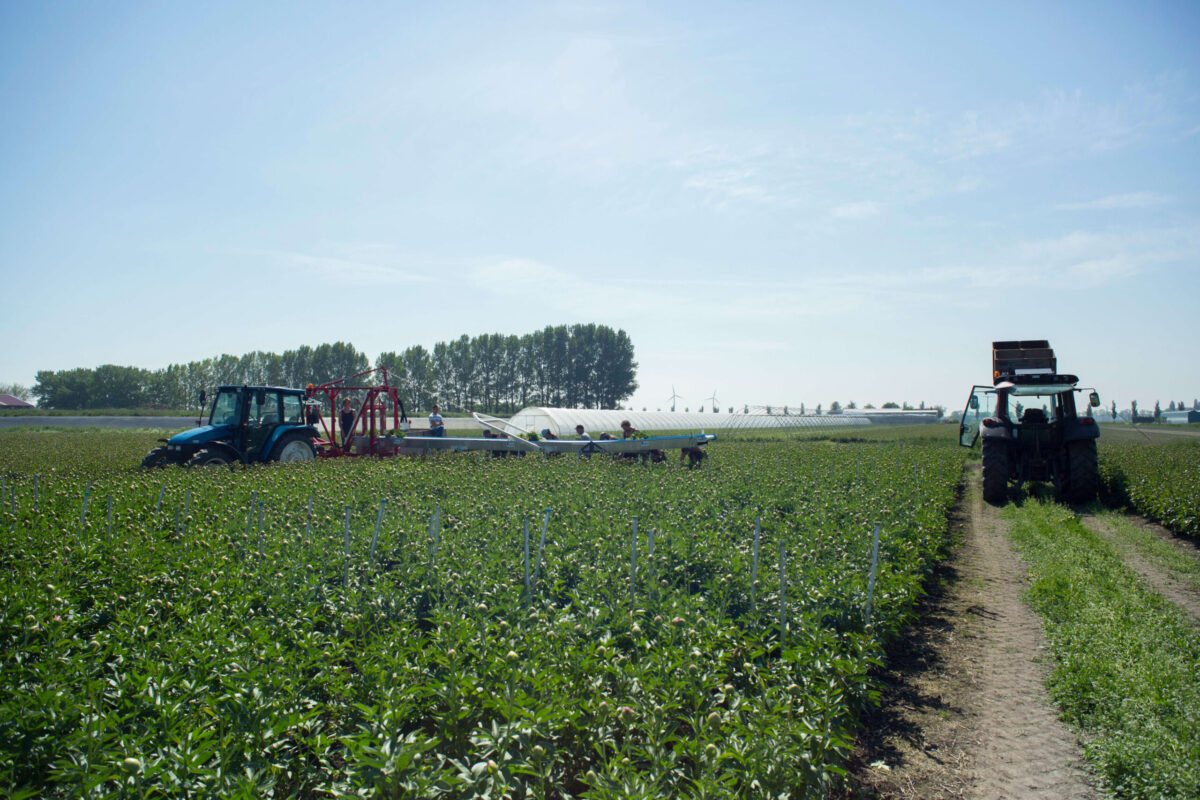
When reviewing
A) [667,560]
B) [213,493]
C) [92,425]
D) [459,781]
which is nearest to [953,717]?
[667,560]

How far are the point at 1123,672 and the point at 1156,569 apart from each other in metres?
5.02

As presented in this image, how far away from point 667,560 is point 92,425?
2035 inches

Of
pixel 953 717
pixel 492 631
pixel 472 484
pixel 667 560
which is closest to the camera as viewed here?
pixel 492 631

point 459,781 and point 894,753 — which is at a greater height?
point 459,781

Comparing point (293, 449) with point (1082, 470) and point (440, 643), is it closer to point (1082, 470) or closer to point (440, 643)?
point (440, 643)

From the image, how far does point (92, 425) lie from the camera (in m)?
44.3

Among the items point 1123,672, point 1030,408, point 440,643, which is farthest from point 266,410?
point 1030,408

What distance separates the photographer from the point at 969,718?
14.9 ft

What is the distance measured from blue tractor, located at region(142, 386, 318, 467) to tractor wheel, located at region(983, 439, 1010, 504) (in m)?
14.2

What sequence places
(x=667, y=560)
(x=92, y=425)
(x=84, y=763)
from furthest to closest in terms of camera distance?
1. (x=92, y=425)
2. (x=667, y=560)
3. (x=84, y=763)

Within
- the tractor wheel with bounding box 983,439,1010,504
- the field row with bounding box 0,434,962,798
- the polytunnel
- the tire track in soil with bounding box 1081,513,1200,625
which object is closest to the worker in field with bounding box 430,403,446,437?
the field row with bounding box 0,434,962,798

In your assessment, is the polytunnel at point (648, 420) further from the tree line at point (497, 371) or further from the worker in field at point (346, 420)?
the tree line at point (497, 371)

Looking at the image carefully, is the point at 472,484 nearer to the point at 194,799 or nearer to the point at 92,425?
the point at 194,799

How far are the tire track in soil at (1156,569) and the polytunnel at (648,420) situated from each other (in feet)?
79.4
